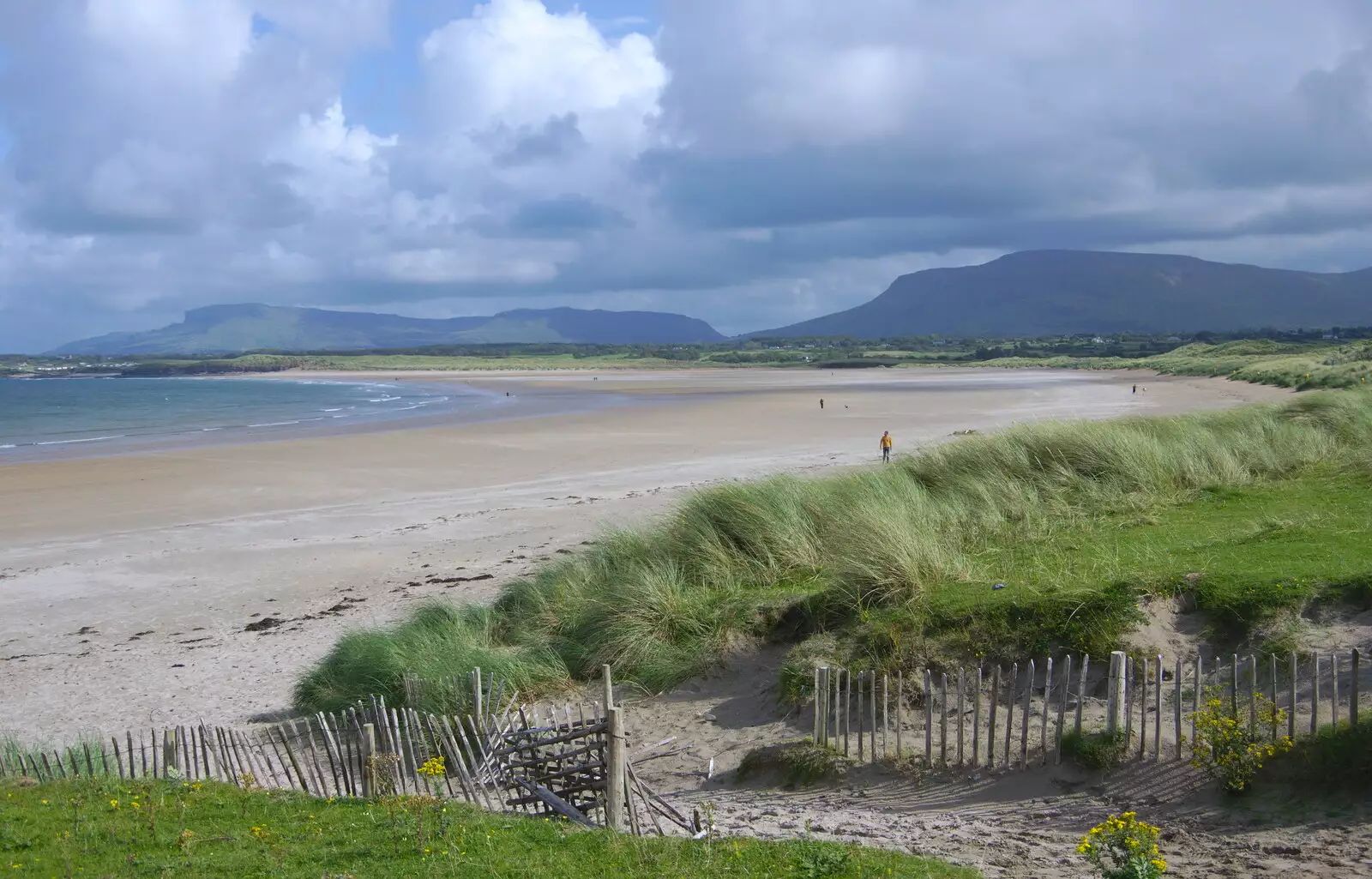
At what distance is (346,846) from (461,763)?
4.07ft

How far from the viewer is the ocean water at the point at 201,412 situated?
44.0 m

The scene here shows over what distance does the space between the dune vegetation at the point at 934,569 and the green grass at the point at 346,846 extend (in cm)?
269

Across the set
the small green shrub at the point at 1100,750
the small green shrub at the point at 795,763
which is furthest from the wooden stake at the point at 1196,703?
the small green shrub at the point at 795,763

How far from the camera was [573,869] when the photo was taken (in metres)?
5.36

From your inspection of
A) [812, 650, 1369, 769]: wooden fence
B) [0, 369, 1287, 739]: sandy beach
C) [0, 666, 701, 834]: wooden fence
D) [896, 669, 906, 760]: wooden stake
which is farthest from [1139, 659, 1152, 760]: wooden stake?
[0, 369, 1287, 739]: sandy beach

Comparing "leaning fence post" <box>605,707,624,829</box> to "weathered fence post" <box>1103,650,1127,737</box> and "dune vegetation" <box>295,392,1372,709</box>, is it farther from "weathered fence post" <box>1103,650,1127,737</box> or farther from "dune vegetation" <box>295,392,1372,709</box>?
"weathered fence post" <box>1103,650,1127,737</box>

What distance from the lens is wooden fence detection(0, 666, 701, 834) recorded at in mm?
6695

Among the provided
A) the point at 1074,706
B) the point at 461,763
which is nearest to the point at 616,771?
the point at 461,763

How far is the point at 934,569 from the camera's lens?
938cm

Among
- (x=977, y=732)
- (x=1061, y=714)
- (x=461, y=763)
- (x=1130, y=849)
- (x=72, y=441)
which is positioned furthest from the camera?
(x=72, y=441)

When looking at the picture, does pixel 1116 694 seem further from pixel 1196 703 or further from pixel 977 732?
pixel 977 732

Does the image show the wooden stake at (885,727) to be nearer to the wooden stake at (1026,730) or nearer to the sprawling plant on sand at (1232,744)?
the wooden stake at (1026,730)

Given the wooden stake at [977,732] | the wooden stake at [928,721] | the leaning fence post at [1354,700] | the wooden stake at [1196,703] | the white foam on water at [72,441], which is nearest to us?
the leaning fence post at [1354,700]

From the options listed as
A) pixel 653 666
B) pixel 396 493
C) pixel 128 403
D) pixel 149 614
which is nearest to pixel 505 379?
pixel 128 403
